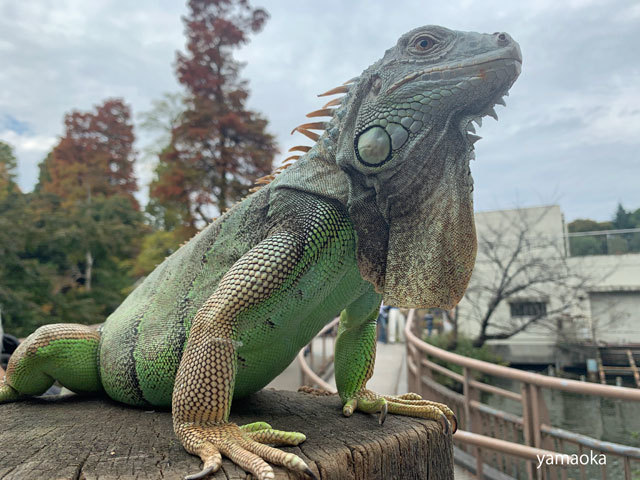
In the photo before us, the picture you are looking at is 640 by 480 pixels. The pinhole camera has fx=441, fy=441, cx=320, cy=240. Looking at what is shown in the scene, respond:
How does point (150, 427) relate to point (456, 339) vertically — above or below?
above

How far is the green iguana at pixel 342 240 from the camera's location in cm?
183

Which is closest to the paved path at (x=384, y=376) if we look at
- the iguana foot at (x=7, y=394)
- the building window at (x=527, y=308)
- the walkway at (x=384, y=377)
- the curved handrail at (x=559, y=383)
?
the walkway at (x=384, y=377)

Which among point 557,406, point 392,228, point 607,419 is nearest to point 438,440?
point 392,228

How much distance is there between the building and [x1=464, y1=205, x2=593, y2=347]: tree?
0.15ft

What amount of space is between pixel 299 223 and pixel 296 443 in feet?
3.01

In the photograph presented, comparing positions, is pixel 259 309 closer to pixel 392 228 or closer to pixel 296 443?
pixel 296 443

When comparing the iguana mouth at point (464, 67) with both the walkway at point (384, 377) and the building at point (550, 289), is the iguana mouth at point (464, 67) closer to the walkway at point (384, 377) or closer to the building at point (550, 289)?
the walkway at point (384, 377)

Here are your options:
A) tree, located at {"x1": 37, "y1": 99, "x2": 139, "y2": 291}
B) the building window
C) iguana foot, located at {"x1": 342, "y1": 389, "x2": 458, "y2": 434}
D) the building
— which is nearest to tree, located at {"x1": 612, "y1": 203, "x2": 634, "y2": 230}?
the building

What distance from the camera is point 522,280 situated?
73.9 feet

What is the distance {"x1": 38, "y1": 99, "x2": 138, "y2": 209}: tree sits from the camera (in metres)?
25.9

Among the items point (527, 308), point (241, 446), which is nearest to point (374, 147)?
point (241, 446)

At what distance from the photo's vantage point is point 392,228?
1.98 metres

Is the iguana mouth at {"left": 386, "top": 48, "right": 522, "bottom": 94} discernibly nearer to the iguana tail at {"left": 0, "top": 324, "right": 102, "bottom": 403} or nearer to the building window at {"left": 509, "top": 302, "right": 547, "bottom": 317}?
the iguana tail at {"left": 0, "top": 324, "right": 102, "bottom": 403}

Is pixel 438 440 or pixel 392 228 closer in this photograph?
pixel 392 228
